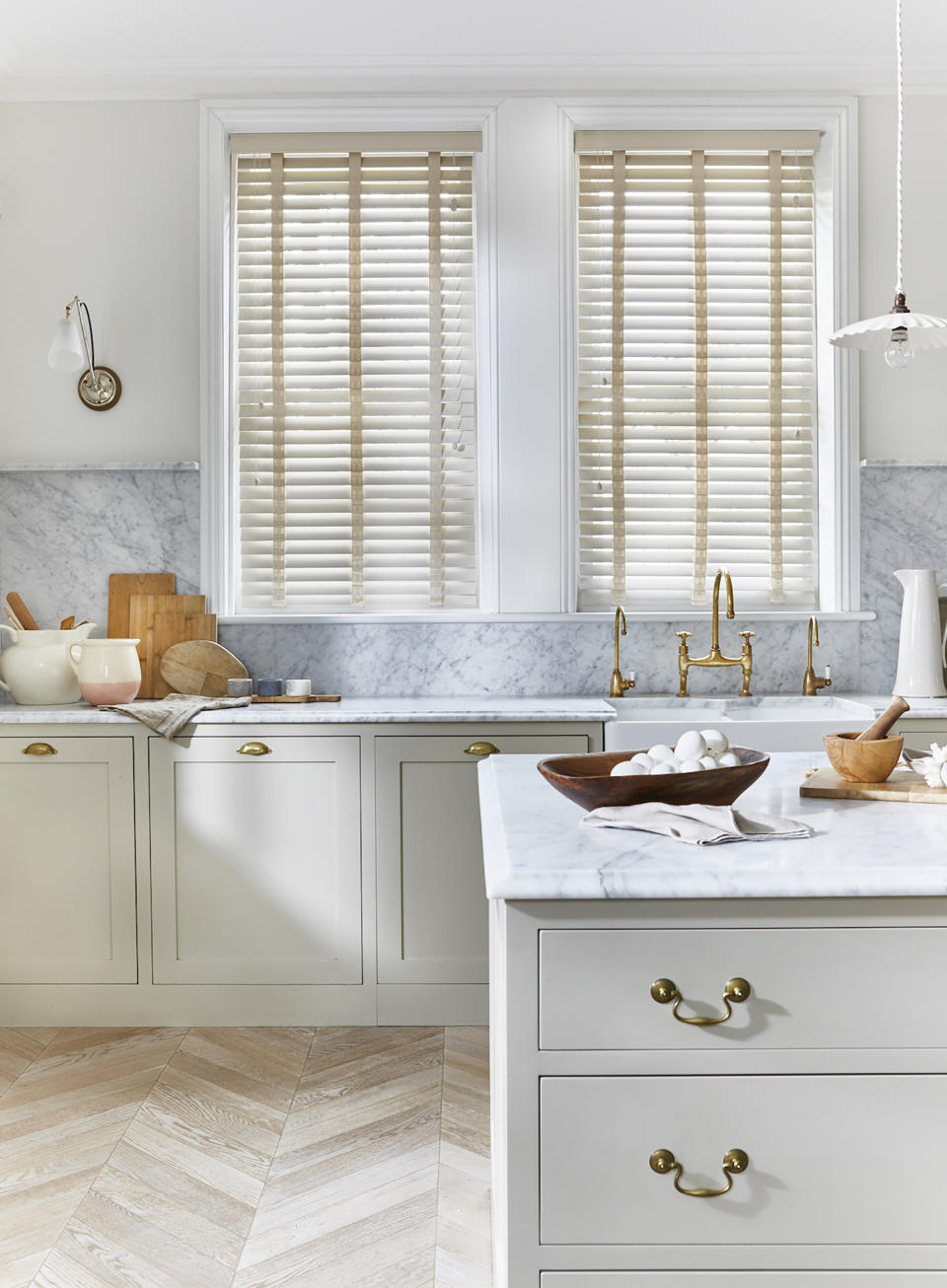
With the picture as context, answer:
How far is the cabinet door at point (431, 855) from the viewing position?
2.98 m

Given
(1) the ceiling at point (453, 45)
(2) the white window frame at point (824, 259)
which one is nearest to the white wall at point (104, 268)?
(1) the ceiling at point (453, 45)

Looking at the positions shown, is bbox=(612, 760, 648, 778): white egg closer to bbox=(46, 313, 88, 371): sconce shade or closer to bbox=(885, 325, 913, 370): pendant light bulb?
bbox=(885, 325, 913, 370): pendant light bulb

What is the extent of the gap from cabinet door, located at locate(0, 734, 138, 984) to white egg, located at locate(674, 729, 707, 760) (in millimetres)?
1945

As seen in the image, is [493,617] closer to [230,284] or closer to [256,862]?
[256,862]

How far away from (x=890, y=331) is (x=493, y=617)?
5.46 ft

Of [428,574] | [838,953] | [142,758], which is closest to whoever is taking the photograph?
[838,953]

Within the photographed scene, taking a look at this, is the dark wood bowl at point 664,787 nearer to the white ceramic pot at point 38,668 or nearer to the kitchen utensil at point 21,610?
the white ceramic pot at point 38,668

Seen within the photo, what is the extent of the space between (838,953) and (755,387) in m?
2.72

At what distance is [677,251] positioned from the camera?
3.58 meters

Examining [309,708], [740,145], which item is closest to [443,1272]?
[309,708]

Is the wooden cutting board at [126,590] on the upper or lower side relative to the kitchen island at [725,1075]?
upper

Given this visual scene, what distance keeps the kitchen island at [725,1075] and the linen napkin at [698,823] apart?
0.35 feet

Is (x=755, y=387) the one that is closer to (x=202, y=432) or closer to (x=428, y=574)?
(x=428, y=574)

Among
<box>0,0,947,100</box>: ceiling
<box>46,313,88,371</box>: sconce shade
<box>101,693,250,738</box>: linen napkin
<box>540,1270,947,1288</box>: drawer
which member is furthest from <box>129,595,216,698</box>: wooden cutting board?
<box>540,1270,947,1288</box>: drawer
